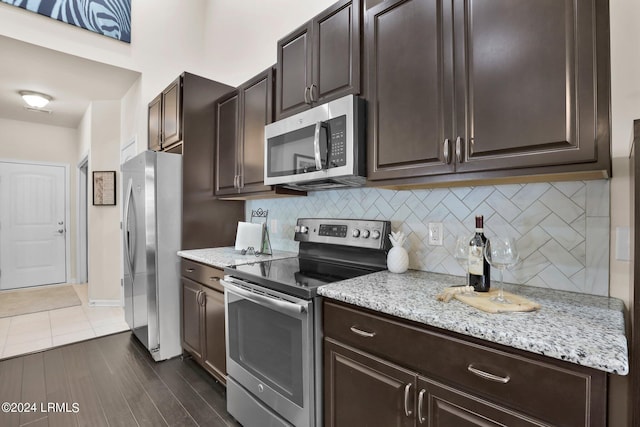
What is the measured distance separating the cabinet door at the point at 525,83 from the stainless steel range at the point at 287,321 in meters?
0.78

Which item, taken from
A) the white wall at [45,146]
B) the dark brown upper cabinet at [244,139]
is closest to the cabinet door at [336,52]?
the dark brown upper cabinet at [244,139]

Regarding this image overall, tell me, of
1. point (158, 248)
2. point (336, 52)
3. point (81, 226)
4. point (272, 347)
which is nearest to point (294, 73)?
point (336, 52)

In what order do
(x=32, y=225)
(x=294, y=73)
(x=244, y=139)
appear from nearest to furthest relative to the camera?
(x=294, y=73), (x=244, y=139), (x=32, y=225)

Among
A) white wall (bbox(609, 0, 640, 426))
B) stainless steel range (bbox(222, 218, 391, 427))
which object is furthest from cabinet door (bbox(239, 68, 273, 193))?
white wall (bbox(609, 0, 640, 426))

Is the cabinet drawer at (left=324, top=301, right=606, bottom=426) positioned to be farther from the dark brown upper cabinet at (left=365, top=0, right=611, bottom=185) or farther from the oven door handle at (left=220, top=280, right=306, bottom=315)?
the dark brown upper cabinet at (left=365, top=0, right=611, bottom=185)

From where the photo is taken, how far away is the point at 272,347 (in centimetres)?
155

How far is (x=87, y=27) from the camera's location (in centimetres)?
312

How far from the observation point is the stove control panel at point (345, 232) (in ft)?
5.83

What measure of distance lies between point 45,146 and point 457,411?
6.77 metres

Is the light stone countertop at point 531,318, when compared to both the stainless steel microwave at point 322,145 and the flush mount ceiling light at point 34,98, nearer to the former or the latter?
the stainless steel microwave at point 322,145

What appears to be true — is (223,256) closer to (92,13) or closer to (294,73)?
(294,73)

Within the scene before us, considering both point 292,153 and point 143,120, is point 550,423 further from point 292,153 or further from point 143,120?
point 143,120

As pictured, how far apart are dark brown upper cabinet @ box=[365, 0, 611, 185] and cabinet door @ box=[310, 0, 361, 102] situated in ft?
0.27

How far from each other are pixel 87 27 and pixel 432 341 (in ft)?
13.7
